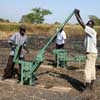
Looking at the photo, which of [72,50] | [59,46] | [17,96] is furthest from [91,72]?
[72,50]

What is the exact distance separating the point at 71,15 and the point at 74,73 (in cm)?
Answer: 328

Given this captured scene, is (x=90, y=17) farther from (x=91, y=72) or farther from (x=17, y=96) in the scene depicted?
(x=17, y=96)

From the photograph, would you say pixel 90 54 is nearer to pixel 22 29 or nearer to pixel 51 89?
pixel 51 89

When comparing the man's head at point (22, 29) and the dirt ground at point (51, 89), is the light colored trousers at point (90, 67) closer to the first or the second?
the dirt ground at point (51, 89)

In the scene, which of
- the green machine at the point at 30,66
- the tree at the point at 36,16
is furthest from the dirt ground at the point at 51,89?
the tree at the point at 36,16

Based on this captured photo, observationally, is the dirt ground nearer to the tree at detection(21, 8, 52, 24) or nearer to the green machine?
the green machine

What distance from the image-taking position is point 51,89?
10156 millimetres

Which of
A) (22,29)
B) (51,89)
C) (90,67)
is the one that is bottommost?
(51,89)

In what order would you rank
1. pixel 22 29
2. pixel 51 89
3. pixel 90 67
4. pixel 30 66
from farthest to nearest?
pixel 22 29, pixel 30 66, pixel 51 89, pixel 90 67

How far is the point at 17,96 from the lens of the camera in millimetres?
8789

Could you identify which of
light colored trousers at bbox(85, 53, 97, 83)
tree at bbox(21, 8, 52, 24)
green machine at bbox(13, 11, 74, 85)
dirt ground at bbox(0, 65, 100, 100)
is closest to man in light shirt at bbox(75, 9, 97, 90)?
light colored trousers at bbox(85, 53, 97, 83)

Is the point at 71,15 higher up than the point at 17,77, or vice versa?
the point at 71,15

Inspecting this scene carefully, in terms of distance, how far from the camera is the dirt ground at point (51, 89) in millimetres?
8922

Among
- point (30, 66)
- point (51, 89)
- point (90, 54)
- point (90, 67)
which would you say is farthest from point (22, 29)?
point (90, 67)
